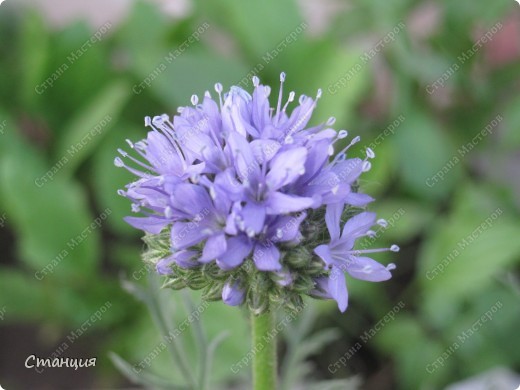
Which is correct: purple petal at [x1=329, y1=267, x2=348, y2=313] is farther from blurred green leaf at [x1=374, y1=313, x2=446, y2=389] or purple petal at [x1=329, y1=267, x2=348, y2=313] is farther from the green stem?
blurred green leaf at [x1=374, y1=313, x2=446, y2=389]

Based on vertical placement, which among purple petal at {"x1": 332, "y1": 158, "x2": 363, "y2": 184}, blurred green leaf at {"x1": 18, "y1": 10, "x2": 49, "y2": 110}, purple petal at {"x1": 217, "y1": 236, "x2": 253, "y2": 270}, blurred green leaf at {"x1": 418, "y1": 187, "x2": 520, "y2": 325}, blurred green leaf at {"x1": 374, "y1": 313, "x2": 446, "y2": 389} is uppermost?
blurred green leaf at {"x1": 18, "y1": 10, "x2": 49, "y2": 110}

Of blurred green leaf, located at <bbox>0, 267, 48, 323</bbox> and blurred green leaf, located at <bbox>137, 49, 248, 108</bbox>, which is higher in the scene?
blurred green leaf, located at <bbox>137, 49, 248, 108</bbox>

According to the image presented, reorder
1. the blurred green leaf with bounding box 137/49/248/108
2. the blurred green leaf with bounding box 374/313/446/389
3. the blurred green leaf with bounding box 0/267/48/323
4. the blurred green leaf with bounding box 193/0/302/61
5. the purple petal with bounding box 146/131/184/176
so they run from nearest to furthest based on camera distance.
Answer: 1. the purple petal with bounding box 146/131/184/176
2. the blurred green leaf with bounding box 374/313/446/389
3. the blurred green leaf with bounding box 0/267/48/323
4. the blurred green leaf with bounding box 137/49/248/108
5. the blurred green leaf with bounding box 193/0/302/61

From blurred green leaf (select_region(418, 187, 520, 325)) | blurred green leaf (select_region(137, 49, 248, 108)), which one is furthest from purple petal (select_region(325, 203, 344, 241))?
blurred green leaf (select_region(137, 49, 248, 108))

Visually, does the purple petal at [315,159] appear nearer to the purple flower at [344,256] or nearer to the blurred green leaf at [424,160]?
the purple flower at [344,256]

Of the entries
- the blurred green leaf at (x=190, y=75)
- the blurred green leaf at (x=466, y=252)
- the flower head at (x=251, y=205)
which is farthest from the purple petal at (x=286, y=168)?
the blurred green leaf at (x=190, y=75)

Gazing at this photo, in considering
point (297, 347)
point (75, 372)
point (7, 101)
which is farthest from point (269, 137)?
point (7, 101)

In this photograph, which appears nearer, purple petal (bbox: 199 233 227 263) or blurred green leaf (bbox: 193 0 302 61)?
purple petal (bbox: 199 233 227 263)
